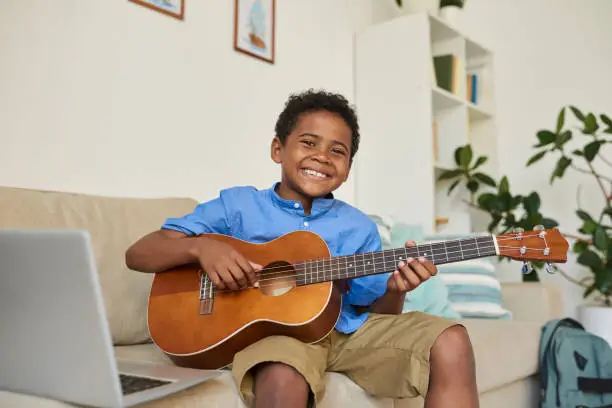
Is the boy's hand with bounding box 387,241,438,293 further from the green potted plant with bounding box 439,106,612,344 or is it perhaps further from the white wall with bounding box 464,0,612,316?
the white wall with bounding box 464,0,612,316

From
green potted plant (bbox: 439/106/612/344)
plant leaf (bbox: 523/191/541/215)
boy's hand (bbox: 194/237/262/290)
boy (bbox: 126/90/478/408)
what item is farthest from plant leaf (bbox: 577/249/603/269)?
boy's hand (bbox: 194/237/262/290)

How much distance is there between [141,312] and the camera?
1.37 meters

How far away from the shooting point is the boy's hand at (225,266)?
41.3 inches

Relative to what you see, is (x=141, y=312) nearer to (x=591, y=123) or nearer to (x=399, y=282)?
(x=399, y=282)

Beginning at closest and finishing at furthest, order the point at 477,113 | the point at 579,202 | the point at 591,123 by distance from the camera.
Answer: the point at 591,123 < the point at 579,202 < the point at 477,113

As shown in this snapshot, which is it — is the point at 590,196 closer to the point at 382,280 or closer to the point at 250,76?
the point at 250,76

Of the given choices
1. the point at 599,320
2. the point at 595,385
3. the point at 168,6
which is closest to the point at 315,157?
the point at 168,6

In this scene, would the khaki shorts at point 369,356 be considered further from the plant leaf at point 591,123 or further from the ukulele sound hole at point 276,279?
the plant leaf at point 591,123

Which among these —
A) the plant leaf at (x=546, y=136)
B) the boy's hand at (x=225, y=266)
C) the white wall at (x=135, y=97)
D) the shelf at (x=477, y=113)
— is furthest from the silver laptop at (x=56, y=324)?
the shelf at (x=477, y=113)

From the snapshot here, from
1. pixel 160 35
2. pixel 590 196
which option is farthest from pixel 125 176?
pixel 590 196

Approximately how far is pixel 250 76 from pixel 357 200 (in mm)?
829

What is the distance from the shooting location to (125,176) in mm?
1738

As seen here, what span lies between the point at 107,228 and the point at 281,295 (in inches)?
22.7

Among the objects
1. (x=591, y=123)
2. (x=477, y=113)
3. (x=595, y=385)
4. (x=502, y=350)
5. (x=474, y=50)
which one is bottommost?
(x=595, y=385)
